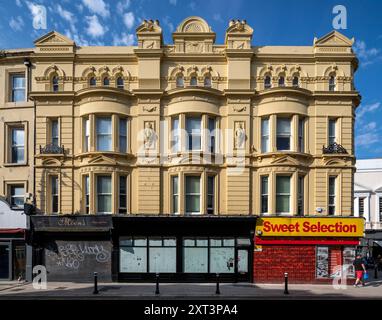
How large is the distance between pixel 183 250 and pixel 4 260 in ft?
29.8

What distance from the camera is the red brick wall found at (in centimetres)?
1473

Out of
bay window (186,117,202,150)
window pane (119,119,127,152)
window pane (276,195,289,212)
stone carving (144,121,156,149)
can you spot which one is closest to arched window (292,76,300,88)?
bay window (186,117,202,150)

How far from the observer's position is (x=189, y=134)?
15172mm

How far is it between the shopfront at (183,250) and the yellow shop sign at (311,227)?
0.83 metres

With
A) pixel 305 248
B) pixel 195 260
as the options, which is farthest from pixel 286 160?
pixel 195 260

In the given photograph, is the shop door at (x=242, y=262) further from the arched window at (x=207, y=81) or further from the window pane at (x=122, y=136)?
the arched window at (x=207, y=81)

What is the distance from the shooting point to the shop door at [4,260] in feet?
50.5

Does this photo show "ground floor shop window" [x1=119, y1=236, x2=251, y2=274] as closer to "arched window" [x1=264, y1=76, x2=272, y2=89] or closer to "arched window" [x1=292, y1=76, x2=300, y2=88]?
"arched window" [x1=264, y1=76, x2=272, y2=89]

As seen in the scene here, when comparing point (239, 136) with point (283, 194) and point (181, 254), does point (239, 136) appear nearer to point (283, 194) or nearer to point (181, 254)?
point (283, 194)

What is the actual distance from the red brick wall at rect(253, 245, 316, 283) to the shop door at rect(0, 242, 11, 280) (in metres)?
12.3

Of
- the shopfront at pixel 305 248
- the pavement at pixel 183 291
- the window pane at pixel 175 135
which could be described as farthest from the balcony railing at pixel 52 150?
the shopfront at pixel 305 248

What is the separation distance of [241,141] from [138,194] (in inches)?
225
